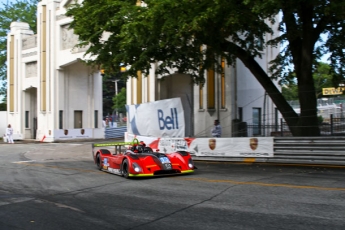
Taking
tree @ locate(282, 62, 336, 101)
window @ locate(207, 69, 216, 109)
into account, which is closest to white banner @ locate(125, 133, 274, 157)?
window @ locate(207, 69, 216, 109)

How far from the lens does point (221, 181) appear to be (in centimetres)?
1085

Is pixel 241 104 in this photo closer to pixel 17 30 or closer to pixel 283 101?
pixel 283 101

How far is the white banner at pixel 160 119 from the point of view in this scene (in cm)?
1817

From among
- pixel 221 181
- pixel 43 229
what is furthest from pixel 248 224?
pixel 221 181

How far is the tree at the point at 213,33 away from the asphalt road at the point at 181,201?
3965 mm

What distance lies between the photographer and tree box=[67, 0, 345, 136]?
1230 centimetres

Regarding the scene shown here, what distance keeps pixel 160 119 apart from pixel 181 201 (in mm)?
10583

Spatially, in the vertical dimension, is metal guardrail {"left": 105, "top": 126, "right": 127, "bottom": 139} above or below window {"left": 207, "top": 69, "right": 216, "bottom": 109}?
below

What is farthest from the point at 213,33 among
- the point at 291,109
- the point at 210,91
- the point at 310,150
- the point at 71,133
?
the point at 71,133

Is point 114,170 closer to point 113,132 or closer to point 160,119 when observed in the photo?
point 160,119

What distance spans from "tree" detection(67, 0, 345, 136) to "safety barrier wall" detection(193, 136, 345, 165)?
0.57m

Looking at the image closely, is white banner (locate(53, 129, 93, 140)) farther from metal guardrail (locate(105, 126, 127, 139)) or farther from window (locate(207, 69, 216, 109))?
window (locate(207, 69, 216, 109))

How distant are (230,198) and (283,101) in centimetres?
785

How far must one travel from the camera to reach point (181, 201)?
331 inches
